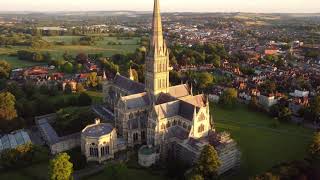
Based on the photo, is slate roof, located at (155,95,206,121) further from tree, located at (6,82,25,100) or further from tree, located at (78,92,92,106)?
tree, located at (6,82,25,100)

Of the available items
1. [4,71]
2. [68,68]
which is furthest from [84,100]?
[4,71]

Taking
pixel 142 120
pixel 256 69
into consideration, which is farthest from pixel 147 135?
pixel 256 69

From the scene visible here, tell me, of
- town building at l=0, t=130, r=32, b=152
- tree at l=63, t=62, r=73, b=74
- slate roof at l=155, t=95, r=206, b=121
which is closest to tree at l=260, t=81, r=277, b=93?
slate roof at l=155, t=95, r=206, b=121

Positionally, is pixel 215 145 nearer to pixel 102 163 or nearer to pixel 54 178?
pixel 102 163

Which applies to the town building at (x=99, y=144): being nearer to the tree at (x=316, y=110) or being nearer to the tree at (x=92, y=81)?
the tree at (x=316, y=110)

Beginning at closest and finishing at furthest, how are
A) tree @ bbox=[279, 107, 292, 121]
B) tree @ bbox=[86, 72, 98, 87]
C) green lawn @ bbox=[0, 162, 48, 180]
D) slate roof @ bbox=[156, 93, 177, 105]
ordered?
green lawn @ bbox=[0, 162, 48, 180] < slate roof @ bbox=[156, 93, 177, 105] < tree @ bbox=[279, 107, 292, 121] < tree @ bbox=[86, 72, 98, 87]

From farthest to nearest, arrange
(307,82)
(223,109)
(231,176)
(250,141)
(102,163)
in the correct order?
(307,82) < (223,109) < (250,141) < (102,163) < (231,176)

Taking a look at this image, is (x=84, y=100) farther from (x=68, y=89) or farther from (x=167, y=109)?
(x=167, y=109)
